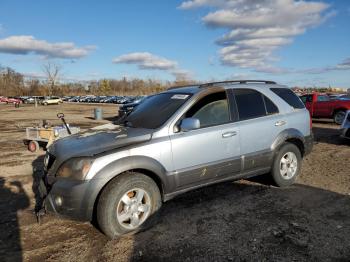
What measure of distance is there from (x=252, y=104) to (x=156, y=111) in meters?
1.57

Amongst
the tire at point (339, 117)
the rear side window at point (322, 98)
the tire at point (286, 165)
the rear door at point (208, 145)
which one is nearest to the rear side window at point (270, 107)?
the tire at point (286, 165)

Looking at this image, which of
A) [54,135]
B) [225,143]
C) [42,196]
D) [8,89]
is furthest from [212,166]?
[8,89]

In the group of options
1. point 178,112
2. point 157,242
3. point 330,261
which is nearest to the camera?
point 330,261

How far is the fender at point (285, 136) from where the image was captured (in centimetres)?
567

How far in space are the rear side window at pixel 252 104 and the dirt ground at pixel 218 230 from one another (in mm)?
1309

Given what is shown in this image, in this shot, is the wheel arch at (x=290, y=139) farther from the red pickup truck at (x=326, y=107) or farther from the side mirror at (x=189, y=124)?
the red pickup truck at (x=326, y=107)

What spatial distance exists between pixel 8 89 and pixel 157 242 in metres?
116

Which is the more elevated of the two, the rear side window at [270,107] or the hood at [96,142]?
the rear side window at [270,107]

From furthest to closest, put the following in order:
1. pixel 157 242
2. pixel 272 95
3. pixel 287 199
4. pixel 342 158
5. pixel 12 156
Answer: pixel 12 156
pixel 342 158
pixel 272 95
pixel 287 199
pixel 157 242

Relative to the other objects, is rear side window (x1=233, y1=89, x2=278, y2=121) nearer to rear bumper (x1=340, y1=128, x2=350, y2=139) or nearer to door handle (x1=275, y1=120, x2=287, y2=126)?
door handle (x1=275, y1=120, x2=287, y2=126)

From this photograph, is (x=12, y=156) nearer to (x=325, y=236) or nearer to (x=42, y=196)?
(x=42, y=196)

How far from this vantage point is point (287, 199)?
5434 mm

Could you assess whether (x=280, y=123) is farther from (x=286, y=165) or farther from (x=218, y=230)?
(x=218, y=230)

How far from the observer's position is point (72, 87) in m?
127
